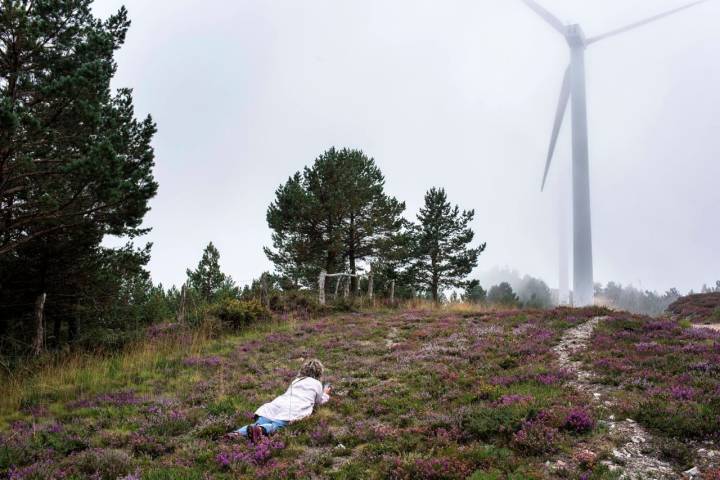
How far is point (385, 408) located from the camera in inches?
377

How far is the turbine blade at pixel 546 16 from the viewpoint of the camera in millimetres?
35625

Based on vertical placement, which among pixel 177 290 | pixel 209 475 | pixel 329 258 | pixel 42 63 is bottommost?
pixel 209 475

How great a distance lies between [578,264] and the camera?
3184cm

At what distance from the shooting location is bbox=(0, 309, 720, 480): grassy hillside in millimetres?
6922

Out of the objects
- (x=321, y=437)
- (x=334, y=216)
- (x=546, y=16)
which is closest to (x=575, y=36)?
(x=546, y=16)

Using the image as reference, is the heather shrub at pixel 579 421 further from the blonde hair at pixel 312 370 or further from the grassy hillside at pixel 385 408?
the blonde hair at pixel 312 370

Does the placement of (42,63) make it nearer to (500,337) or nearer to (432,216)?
(500,337)

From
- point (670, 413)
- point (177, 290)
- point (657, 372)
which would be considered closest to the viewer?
point (670, 413)

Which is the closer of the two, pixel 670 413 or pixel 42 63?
pixel 670 413

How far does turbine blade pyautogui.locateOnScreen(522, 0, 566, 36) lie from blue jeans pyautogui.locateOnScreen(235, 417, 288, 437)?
36507mm

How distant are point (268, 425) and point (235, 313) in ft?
38.2

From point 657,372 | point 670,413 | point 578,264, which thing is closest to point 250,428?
point 670,413

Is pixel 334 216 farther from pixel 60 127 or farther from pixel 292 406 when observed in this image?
pixel 292 406

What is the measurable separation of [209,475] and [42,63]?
1209 cm
